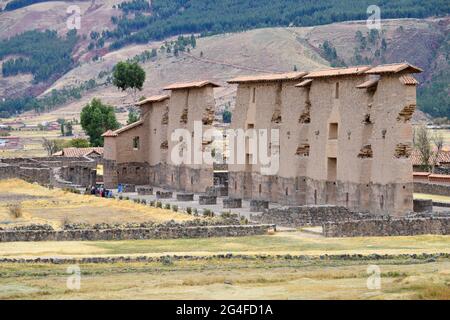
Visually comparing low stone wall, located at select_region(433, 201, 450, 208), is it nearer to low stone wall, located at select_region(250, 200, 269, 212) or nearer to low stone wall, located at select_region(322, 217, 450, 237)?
low stone wall, located at select_region(250, 200, 269, 212)

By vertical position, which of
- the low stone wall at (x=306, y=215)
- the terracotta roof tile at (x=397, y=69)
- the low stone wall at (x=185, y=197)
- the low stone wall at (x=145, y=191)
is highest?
the terracotta roof tile at (x=397, y=69)

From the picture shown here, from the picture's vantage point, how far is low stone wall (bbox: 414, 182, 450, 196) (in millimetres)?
68875

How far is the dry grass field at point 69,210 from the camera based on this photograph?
182 feet

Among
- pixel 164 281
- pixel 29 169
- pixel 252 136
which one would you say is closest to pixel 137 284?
pixel 164 281

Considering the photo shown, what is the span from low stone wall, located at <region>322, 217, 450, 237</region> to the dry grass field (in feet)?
31.4

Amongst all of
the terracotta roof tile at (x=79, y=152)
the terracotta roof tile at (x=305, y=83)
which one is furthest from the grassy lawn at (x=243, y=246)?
the terracotta roof tile at (x=79, y=152)

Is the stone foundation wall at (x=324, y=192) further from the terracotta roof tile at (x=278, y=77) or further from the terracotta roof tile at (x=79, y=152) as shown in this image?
the terracotta roof tile at (x=79, y=152)

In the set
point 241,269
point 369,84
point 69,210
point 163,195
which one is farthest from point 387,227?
point 163,195

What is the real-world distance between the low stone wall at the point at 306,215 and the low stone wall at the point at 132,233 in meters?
3.48

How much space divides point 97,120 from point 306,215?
195 ft

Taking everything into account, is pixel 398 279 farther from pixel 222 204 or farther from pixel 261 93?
pixel 261 93

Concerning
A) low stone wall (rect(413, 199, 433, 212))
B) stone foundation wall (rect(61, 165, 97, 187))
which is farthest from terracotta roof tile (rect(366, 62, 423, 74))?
stone foundation wall (rect(61, 165, 97, 187))

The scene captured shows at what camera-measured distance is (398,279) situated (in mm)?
34000
